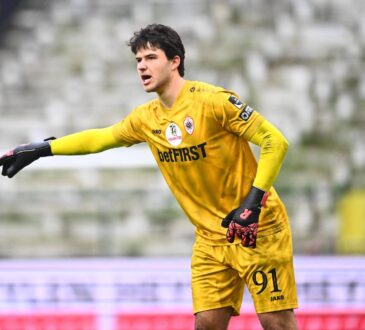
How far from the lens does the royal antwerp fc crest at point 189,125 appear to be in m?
5.13

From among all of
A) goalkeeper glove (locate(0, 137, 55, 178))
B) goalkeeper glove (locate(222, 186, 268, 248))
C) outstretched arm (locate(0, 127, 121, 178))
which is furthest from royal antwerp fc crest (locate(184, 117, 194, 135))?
goalkeeper glove (locate(0, 137, 55, 178))

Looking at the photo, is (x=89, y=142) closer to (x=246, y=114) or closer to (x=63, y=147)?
(x=63, y=147)

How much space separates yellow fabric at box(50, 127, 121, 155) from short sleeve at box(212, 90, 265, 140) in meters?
0.80

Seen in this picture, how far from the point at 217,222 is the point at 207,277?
0.30 metres

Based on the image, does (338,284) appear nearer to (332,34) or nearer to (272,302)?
(272,302)

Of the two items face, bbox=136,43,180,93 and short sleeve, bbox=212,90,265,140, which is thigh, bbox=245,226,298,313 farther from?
face, bbox=136,43,180,93

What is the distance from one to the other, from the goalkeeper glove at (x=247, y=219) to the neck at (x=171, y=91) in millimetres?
653

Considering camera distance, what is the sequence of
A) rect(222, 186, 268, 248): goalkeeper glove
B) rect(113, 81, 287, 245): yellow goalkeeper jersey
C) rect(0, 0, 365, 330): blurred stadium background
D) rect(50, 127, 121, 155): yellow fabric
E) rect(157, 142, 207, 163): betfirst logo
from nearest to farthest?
1. rect(222, 186, 268, 248): goalkeeper glove
2. rect(113, 81, 287, 245): yellow goalkeeper jersey
3. rect(157, 142, 207, 163): betfirst logo
4. rect(50, 127, 121, 155): yellow fabric
5. rect(0, 0, 365, 330): blurred stadium background

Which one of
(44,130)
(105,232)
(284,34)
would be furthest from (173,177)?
(284,34)

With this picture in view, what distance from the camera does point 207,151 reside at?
5164 mm

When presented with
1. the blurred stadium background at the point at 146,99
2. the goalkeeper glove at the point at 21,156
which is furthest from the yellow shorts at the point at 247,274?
the blurred stadium background at the point at 146,99

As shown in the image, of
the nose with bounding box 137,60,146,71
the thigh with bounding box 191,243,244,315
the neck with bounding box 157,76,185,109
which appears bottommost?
the thigh with bounding box 191,243,244,315

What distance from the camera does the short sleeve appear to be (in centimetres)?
497

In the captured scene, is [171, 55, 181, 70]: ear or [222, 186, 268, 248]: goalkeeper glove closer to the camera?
[222, 186, 268, 248]: goalkeeper glove
